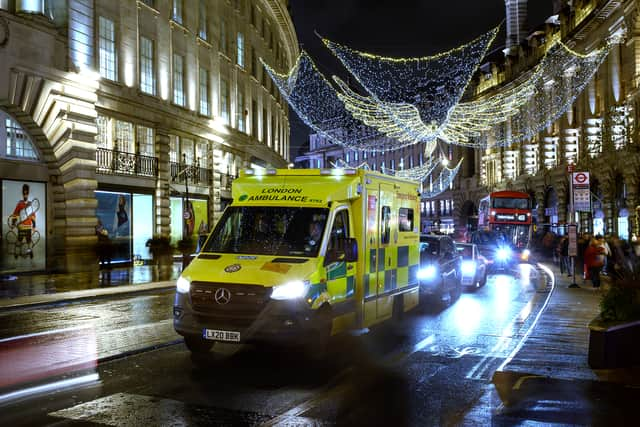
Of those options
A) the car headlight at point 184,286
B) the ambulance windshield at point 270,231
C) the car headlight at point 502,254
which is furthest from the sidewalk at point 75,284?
the car headlight at point 502,254

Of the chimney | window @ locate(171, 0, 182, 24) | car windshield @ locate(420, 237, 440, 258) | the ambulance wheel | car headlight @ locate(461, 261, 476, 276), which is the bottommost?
the ambulance wheel

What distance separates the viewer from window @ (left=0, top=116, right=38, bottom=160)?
77.4ft

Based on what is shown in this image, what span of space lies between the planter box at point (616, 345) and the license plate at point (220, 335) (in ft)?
15.6

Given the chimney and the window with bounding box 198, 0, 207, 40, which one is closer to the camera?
the window with bounding box 198, 0, 207, 40

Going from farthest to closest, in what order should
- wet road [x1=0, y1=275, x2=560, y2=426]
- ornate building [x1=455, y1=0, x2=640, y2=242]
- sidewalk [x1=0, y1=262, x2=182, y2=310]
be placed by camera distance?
ornate building [x1=455, y1=0, x2=640, y2=242] < sidewalk [x1=0, y1=262, x2=182, y2=310] < wet road [x1=0, y1=275, x2=560, y2=426]

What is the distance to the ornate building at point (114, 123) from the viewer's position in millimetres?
23609

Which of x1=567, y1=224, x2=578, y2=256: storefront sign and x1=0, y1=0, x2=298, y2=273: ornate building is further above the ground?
x1=0, y1=0, x2=298, y2=273: ornate building

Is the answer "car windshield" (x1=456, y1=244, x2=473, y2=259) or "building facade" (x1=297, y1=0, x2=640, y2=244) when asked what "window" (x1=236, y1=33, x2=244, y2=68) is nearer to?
"building facade" (x1=297, y1=0, x2=640, y2=244)

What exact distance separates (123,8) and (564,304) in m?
22.1

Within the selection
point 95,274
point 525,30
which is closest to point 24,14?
point 95,274

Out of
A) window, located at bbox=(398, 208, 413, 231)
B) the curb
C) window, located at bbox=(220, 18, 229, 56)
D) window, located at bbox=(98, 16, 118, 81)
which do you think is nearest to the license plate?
window, located at bbox=(398, 208, 413, 231)

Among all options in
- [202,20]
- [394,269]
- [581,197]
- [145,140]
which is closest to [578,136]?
[202,20]

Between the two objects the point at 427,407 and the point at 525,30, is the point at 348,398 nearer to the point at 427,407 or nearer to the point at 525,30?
the point at 427,407

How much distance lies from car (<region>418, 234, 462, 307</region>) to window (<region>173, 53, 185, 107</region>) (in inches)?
795
